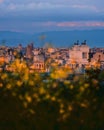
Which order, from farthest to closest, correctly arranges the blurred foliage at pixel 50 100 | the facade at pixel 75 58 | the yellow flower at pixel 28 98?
the facade at pixel 75 58
the yellow flower at pixel 28 98
the blurred foliage at pixel 50 100

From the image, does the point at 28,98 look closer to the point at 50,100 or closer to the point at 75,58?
the point at 50,100

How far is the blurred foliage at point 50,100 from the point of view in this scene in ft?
22.0

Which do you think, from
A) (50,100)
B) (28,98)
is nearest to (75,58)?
(50,100)

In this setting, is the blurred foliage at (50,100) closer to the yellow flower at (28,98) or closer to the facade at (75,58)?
the yellow flower at (28,98)

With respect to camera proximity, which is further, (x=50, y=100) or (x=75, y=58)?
(x=75, y=58)

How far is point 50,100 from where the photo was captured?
6.97 m

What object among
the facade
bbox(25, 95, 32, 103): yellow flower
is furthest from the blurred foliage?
the facade

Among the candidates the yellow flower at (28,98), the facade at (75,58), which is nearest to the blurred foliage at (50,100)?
the yellow flower at (28,98)

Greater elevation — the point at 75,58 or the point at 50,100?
the point at 75,58

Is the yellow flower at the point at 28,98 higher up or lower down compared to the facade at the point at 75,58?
lower down

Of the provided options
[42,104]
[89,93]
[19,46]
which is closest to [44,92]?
[42,104]

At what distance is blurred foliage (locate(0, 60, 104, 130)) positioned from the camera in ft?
22.0

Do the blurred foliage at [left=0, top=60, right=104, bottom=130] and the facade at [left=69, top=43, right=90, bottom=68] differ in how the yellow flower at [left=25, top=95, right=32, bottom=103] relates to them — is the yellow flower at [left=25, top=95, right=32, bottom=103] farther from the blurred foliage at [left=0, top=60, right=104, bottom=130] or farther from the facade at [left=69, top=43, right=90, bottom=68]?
the facade at [left=69, top=43, right=90, bottom=68]

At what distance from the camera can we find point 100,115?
689 centimetres
